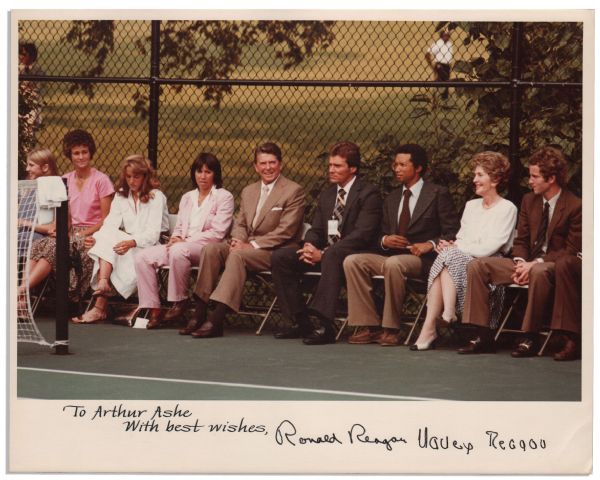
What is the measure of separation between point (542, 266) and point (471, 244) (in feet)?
A: 2.00

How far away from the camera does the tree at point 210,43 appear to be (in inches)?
457

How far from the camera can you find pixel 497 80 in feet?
39.5

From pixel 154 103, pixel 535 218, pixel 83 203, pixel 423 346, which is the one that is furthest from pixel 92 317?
pixel 535 218

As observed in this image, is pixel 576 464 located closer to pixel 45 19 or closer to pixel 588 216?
pixel 588 216

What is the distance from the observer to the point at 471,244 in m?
11.4

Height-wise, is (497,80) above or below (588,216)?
above

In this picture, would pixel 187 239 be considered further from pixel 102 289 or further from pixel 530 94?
pixel 530 94

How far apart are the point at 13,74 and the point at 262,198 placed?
253 centimetres

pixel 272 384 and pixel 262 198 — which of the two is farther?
pixel 262 198

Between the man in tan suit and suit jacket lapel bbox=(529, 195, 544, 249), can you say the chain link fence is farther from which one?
the man in tan suit

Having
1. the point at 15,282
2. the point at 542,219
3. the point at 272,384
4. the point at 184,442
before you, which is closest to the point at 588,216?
the point at 542,219

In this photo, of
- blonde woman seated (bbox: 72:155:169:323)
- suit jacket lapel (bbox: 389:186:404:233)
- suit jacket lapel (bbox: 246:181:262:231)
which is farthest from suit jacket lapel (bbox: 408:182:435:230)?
blonde woman seated (bbox: 72:155:169:323)

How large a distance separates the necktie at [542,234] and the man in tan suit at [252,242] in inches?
75.0
